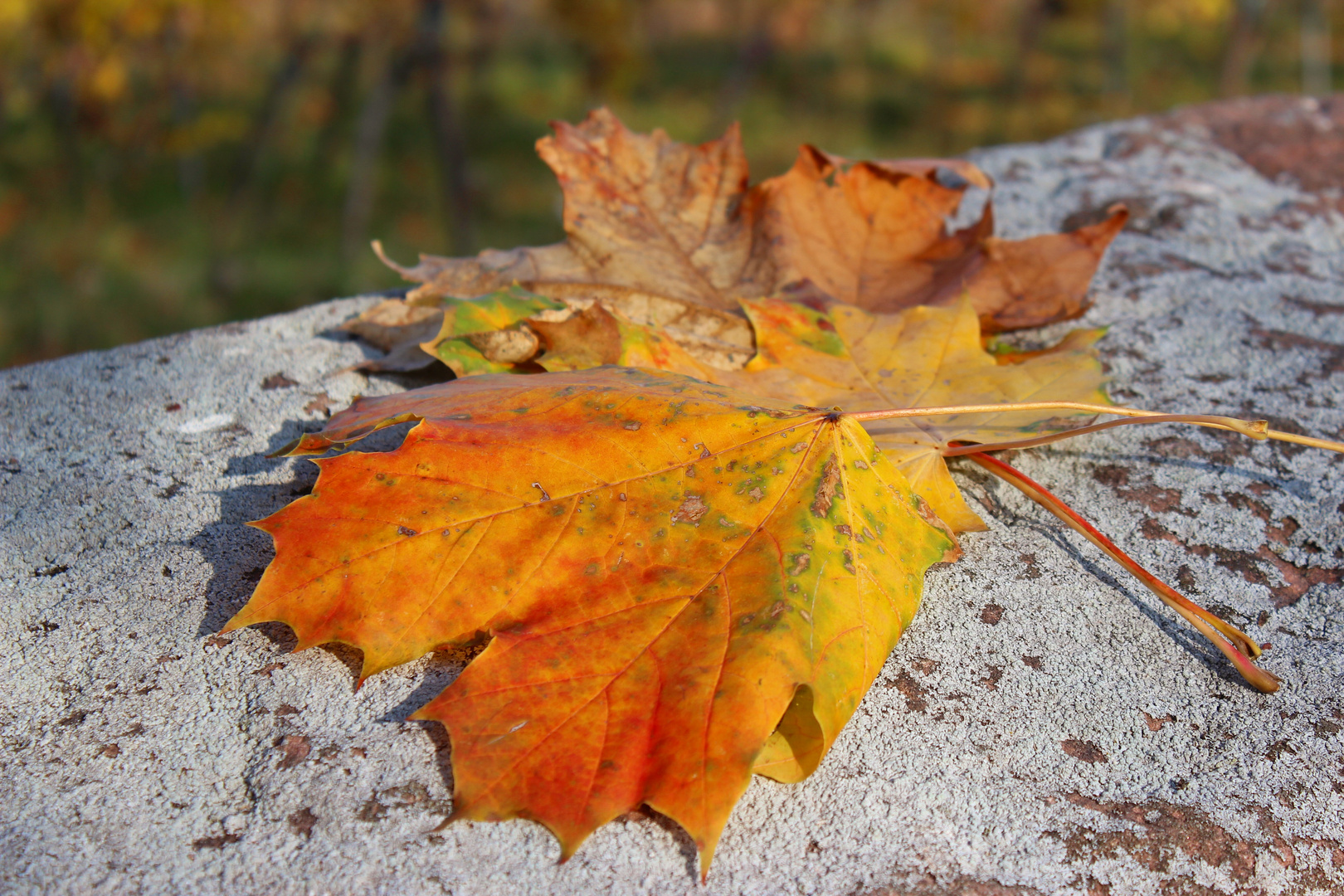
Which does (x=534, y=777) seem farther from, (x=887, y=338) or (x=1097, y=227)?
(x=1097, y=227)

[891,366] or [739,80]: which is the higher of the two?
[891,366]

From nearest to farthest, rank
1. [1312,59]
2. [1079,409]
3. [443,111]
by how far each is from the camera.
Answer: [1079,409]
[443,111]
[1312,59]

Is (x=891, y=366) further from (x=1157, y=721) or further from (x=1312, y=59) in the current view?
(x=1312, y=59)

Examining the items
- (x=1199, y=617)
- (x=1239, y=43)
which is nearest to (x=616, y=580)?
(x=1199, y=617)

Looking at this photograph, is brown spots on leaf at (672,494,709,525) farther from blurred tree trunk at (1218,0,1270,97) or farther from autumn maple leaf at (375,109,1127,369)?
blurred tree trunk at (1218,0,1270,97)

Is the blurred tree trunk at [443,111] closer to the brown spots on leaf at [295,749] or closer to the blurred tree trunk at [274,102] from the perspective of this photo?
the blurred tree trunk at [274,102]

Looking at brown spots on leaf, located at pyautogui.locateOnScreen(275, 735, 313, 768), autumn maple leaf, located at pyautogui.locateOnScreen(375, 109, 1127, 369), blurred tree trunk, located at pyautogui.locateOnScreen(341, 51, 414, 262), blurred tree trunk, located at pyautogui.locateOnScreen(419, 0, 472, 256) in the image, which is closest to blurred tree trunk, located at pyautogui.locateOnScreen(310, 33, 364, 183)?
blurred tree trunk, located at pyautogui.locateOnScreen(341, 51, 414, 262)

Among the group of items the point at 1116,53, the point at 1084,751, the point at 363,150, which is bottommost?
the point at 363,150
